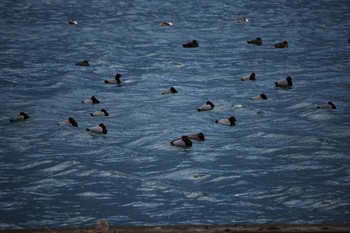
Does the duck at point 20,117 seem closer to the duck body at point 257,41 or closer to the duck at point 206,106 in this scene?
the duck at point 206,106

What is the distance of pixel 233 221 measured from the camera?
12.1m

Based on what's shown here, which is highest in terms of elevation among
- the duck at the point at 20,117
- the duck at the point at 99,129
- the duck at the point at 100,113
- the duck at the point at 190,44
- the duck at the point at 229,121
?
the duck at the point at 229,121

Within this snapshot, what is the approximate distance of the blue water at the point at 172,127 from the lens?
13.0m

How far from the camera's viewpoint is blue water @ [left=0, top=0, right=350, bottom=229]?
1303 centimetres

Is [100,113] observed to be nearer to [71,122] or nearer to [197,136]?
[71,122]

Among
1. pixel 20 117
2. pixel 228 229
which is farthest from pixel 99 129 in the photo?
pixel 228 229

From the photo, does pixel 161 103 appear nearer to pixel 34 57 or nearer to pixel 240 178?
pixel 240 178

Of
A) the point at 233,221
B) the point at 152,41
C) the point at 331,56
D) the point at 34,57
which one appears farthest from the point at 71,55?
the point at 233,221

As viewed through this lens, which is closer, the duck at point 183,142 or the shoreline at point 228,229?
the shoreline at point 228,229

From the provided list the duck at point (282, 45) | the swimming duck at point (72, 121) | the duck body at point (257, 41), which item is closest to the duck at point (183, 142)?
the swimming duck at point (72, 121)

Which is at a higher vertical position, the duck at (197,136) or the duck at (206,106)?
the duck at (197,136)

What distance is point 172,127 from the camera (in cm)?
1814

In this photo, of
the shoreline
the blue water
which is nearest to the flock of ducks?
the blue water

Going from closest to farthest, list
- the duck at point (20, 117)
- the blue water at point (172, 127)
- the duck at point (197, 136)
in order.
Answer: the blue water at point (172, 127) < the duck at point (197, 136) < the duck at point (20, 117)
